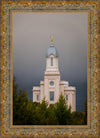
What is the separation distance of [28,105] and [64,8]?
2205mm

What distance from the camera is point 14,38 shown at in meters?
4.82

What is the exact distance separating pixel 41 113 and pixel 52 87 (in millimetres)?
621

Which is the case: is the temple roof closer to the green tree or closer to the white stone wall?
the white stone wall

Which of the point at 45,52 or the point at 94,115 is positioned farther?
the point at 45,52

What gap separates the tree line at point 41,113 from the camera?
4758 millimetres

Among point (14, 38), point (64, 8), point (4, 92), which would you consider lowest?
point (4, 92)

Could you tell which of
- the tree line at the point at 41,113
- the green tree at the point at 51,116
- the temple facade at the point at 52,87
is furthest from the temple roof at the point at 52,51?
the green tree at the point at 51,116

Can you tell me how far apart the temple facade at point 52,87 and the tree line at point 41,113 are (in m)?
0.10

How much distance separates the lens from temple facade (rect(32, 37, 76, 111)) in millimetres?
4961

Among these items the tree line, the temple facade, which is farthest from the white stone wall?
the tree line

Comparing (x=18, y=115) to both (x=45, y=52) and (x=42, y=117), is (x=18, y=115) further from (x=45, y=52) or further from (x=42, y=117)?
(x=45, y=52)

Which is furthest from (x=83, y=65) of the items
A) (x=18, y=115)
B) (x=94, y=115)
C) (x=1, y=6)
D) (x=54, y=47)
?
(x=1, y=6)

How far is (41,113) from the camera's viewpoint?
198 inches

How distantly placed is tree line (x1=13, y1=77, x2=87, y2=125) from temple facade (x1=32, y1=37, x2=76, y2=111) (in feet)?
0.34
